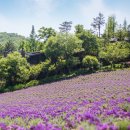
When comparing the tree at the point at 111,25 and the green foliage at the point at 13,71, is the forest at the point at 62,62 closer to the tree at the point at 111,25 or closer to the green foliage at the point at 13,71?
the green foliage at the point at 13,71

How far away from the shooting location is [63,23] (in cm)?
11244

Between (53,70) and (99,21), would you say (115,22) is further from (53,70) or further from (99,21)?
(53,70)

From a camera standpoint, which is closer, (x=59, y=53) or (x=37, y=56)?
(x=59, y=53)

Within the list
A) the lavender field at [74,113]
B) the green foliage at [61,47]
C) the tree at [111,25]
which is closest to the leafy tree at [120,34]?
the tree at [111,25]

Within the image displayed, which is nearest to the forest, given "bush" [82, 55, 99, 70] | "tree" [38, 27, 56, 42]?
Answer: "bush" [82, 55, 99, 70]

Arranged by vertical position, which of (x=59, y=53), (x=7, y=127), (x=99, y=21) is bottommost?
(x=7, y=127)

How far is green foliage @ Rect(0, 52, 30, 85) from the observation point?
6321 cm

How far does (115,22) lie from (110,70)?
56.0 metres

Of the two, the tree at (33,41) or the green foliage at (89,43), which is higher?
the tree at (33,41)

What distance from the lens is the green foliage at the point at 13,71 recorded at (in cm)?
6321

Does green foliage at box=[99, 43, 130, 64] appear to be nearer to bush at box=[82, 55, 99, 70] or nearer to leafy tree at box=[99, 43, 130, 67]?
leafy tree at box=[99, 43, 130, 67]

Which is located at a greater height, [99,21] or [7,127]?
[99,21]

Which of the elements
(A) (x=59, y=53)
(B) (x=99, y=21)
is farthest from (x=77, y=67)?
(B) (x=99, y=21)

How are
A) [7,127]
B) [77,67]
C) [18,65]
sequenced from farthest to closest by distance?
1. [77,67]
2. [18,65]
3. [7,127]
